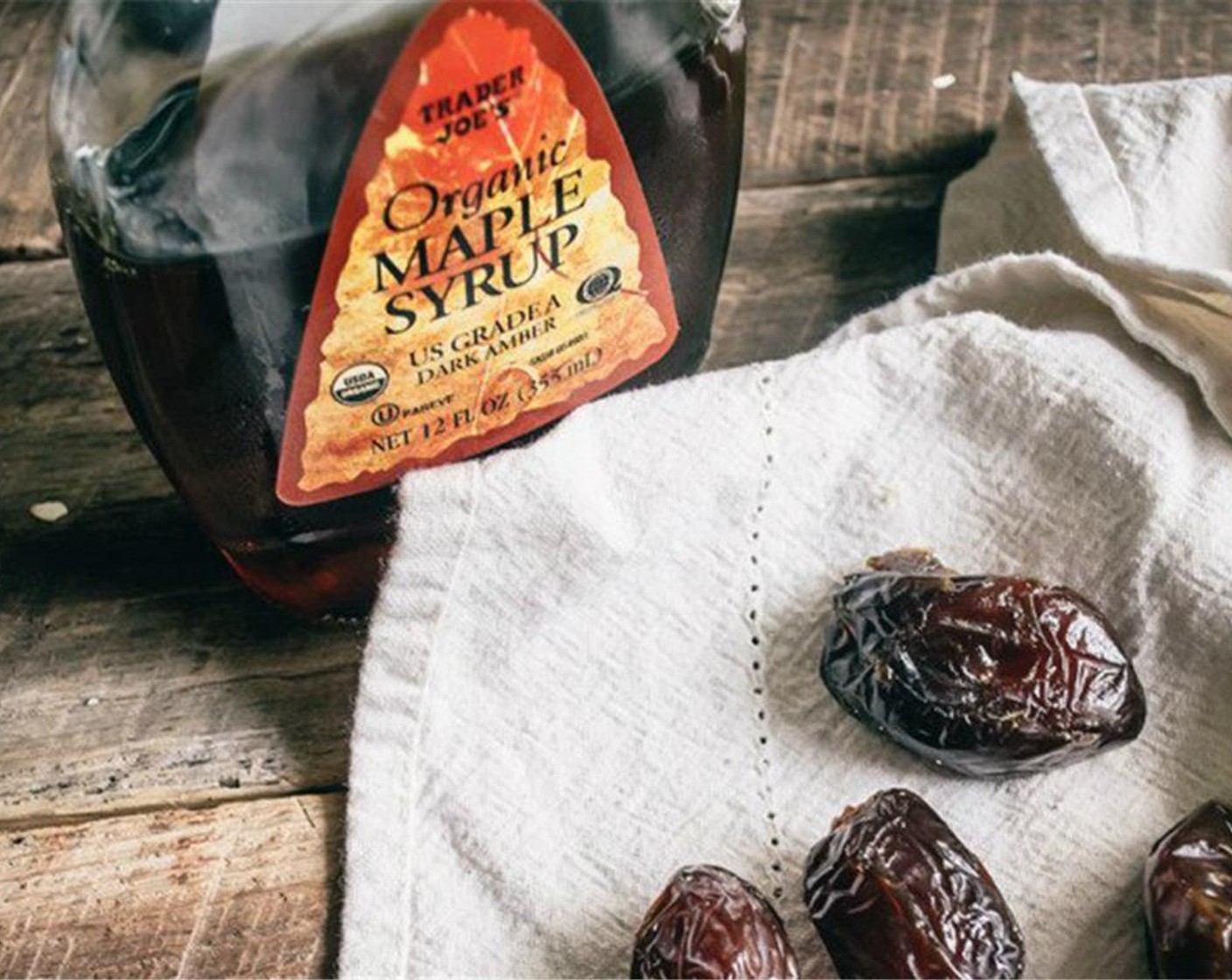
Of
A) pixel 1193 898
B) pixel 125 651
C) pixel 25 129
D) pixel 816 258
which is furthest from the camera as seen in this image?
pixel 25 129

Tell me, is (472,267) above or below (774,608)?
above

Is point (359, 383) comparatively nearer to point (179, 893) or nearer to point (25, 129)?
point (179, 893)

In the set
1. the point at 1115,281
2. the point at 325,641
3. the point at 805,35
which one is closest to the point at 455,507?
the point at 325,641

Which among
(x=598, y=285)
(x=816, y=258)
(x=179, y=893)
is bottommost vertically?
(x=179, y=893)

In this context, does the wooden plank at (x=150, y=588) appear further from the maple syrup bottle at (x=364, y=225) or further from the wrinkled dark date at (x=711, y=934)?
the wrinkled dark date at (x=711, y=934)

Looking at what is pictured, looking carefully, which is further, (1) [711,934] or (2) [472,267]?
(2) [472,267]

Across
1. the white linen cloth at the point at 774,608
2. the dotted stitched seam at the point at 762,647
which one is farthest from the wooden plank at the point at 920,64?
the dotted stitched seam at the point at 762,647

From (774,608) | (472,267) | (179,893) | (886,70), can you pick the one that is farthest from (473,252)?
(886,70)

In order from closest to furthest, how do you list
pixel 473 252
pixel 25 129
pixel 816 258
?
pixel 473 252 → pixel 816 258 → pixel 25 129
